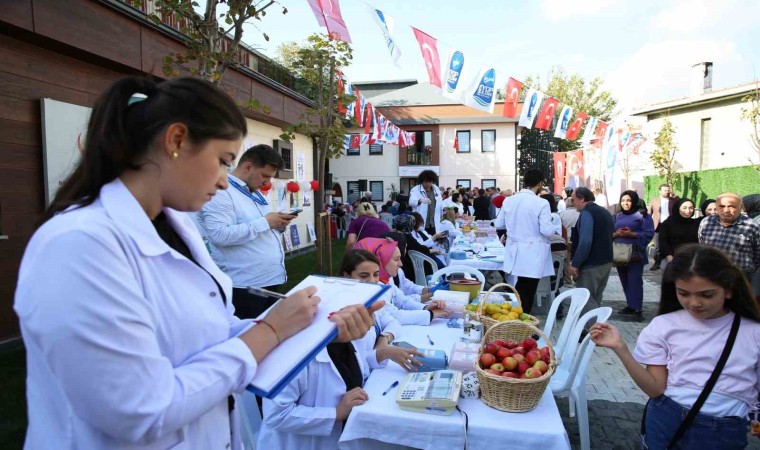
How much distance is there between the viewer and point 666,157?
52.7ft

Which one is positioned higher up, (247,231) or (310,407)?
(247,231)

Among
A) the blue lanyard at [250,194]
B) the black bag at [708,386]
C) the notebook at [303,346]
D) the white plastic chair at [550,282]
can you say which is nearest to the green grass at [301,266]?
the white plastic chair at [550,282]

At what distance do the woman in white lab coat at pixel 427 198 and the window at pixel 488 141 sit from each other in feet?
56.2

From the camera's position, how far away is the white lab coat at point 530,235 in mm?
5684

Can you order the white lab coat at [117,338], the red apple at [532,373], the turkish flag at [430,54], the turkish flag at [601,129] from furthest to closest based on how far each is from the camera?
the turkish flag at [601,129] → the turkish flag at [430,54] → the red apple at [532,373] → the white lab coat at [117,338]

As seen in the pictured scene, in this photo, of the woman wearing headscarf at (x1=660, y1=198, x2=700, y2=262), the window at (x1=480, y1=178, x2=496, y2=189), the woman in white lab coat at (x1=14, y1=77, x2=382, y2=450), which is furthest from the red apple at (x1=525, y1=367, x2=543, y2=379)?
the window at (x1=480, y1=178, x2=496, y2=189)

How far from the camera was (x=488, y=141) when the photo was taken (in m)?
25.2

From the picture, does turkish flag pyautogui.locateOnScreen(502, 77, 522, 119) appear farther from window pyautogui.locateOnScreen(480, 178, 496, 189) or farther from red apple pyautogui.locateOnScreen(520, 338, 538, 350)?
window pyautogui.locateOnScreen(480, 178, 496, 189)

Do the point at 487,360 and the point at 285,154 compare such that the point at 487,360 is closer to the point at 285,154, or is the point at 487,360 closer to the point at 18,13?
the point at 18,13

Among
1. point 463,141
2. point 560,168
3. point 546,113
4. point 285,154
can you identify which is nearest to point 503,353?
point 285,154

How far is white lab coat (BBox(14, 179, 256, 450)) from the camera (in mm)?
771

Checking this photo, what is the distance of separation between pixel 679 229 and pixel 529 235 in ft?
7.45

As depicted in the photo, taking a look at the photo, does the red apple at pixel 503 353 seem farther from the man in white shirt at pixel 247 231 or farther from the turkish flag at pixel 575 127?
the turkish flag at pixel 575 127

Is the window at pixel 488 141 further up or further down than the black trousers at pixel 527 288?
further up
